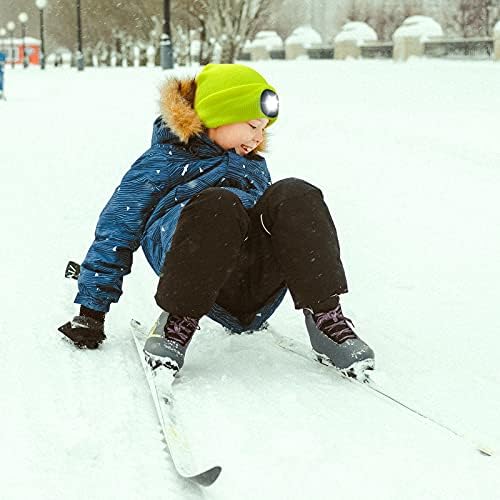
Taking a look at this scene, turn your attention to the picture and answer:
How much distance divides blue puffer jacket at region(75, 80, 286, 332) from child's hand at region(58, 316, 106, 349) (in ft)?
0.19

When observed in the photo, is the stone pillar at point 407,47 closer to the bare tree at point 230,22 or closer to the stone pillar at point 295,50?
the bare tree at point 230,22

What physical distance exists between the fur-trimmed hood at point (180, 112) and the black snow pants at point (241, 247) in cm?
40

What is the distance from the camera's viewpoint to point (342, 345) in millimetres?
Result: 2490

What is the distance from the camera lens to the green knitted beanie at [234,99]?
2812 mm

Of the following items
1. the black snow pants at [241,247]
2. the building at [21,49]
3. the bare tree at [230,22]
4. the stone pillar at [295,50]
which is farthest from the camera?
the building at [21,49]

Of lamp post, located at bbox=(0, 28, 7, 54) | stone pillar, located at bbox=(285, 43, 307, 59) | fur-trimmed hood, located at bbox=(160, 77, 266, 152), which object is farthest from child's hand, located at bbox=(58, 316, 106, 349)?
lamp post, located at bbox=(0, 28, 7, 54)

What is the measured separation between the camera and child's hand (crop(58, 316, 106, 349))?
2.85m

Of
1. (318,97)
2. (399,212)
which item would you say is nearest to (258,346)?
(399,212)

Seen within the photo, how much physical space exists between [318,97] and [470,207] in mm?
9089

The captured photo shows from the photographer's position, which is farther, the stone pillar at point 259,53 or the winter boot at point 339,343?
the stone pillar at point 259,53

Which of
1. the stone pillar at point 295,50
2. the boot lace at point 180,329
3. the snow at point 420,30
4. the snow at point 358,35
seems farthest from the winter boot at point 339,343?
the stone pillar at point 295,50

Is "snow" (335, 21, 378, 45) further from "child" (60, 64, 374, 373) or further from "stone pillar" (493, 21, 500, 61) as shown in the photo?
"child" (60, 64, 374, 373)

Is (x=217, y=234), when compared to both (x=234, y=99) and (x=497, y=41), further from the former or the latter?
(x=497, y=41)

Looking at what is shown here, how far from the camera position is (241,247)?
8.42 feet
